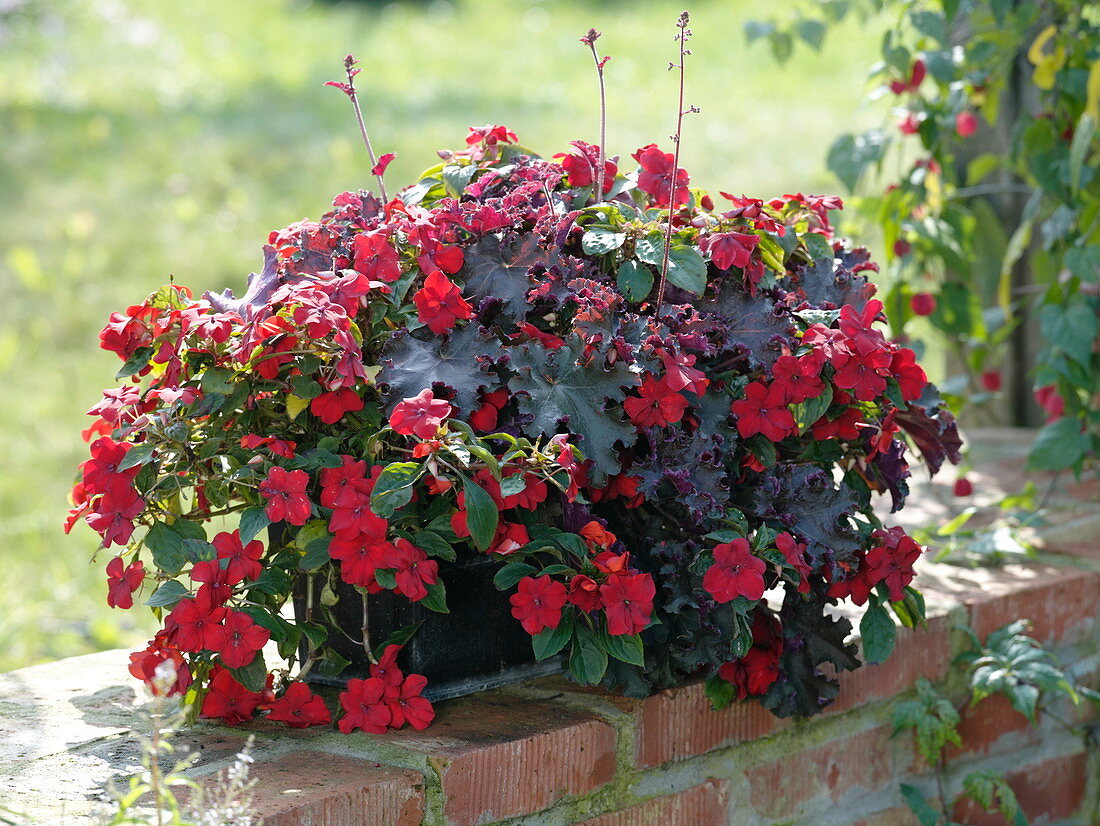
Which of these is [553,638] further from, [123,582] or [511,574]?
[123,582]

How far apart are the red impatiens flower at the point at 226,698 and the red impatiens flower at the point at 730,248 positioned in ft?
2.28

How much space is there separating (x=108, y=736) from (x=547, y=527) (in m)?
0.54

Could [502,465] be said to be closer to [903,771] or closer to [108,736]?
[108,736]

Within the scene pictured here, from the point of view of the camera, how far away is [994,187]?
98.7 inches

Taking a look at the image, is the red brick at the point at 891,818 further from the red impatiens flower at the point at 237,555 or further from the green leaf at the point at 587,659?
the red impatiens flower at the point at 237,555

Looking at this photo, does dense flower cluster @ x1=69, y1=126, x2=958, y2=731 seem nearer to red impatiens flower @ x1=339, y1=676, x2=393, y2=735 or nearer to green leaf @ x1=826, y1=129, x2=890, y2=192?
red impatiens flower @ x1=339, y1=676, x2=393, y2=735

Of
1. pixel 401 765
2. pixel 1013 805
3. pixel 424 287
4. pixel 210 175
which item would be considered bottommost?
pixel 1013 805

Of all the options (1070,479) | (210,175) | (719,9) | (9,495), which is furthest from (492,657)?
(719,9)

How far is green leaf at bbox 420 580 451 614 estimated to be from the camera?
1295 millimetres

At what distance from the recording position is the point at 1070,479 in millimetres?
2547

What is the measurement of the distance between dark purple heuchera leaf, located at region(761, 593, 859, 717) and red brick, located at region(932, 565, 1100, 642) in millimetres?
433

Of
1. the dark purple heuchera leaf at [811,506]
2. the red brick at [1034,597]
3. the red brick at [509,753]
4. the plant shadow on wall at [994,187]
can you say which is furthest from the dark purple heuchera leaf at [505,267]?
the plant shadow on wall at [994,187]

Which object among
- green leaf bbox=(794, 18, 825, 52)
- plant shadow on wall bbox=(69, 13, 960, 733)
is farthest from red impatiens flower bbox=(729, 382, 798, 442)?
green leaf bbox=(794, 18, 825, 52)

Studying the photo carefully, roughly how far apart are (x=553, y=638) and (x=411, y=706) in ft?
0.58
